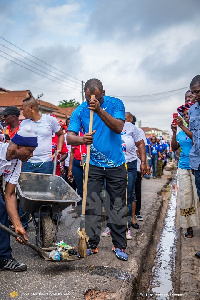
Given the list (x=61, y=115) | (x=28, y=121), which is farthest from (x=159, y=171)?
(x=61, y=115)

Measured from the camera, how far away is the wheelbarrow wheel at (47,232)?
392 cm

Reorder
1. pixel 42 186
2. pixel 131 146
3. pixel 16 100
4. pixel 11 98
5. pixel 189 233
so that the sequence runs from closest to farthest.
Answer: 1. pixel 42 186
2. pixel 189 233
3. pixel 131 146
4. pixel 16 100
5. pixel 11 98

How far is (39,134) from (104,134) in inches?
54.8

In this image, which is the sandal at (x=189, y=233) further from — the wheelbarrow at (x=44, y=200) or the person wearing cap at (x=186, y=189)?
the wheelbarrow at (x=44, y=200)

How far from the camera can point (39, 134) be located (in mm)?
4934

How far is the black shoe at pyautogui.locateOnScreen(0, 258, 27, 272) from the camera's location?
11.7ft

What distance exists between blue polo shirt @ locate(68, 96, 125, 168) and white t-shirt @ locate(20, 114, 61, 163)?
1.06 metres

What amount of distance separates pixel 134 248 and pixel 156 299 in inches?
40.8

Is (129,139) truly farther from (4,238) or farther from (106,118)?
(4,238)

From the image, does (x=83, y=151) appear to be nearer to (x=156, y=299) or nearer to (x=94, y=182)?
→ (x=94, y=182)

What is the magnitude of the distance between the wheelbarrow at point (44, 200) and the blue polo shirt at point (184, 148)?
6.31 ft

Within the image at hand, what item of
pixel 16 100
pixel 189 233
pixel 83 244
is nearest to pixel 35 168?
pixel 83 244

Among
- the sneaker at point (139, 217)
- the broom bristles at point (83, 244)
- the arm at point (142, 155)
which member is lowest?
the sneaker at point (139, 217)

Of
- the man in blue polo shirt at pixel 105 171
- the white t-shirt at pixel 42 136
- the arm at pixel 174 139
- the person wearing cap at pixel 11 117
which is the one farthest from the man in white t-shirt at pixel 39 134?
the arm at pixel 174 139
